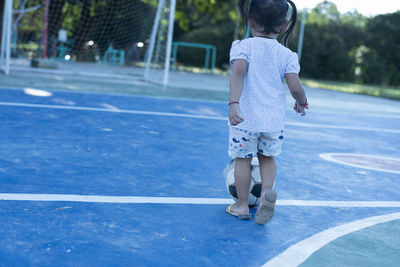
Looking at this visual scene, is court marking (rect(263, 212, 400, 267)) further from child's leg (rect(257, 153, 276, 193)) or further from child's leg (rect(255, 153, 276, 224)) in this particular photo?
child's leg (rect(257, 153, 276, 193))

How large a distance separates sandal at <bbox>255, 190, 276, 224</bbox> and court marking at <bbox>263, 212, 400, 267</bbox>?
249 millimetres

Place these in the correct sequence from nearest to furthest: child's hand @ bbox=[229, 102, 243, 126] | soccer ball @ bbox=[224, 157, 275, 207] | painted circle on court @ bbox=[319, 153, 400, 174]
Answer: child's hand @ bbox=[229, 102, 243, 126] → soccer ball @ bbox=[224, 157, 275, 207] → painted circle on court @ bbox=[319, 153, 400, 174]

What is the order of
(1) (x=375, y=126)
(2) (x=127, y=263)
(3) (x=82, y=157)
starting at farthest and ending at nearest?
1. (1) (x=375, y=126)
2. (3) (x=82, y=157)
3. (2) (x=127, y=263)

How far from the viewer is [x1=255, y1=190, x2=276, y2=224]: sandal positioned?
2.87m

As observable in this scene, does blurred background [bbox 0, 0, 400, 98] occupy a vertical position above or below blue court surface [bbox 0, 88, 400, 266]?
above

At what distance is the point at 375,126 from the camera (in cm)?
876

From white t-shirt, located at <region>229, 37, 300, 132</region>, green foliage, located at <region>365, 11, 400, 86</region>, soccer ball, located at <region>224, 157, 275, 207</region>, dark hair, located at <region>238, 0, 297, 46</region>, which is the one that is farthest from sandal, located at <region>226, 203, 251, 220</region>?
green foliage, located at <region>365, 11, 400, 86</region>

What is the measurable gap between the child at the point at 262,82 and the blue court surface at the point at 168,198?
37cm

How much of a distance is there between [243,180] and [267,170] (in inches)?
6.8

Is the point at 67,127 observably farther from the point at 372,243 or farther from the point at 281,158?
the point at 372,243

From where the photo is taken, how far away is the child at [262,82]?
2.89 m

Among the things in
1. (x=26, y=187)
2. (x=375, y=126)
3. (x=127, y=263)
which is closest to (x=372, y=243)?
(x=127, y=263)

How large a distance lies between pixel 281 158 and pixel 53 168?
2300 mm

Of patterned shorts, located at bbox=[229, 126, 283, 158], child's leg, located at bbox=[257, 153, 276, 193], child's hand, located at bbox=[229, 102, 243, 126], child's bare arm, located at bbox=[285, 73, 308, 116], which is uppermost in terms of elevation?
child's bare arm, located at bbox=[285, 73, 308, 116]
